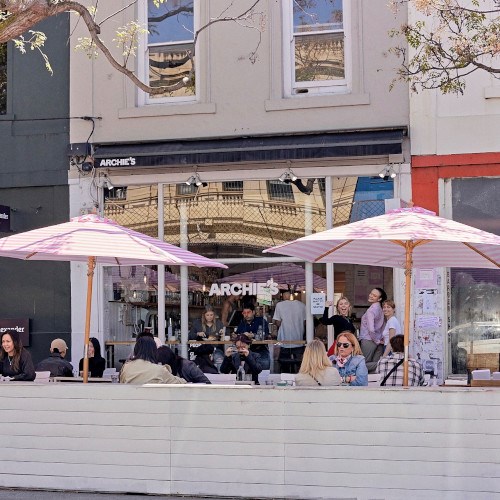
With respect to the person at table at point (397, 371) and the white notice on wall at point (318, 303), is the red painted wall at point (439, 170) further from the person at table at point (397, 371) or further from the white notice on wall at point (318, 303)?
the person at table at point (397, 371)

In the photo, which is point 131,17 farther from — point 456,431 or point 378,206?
point 456,431

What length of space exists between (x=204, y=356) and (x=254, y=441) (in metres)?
5.93

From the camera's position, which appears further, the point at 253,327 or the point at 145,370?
the point at 253,327

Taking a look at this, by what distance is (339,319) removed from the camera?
14.0 m

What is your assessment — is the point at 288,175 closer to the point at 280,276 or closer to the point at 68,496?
the point at 280,276

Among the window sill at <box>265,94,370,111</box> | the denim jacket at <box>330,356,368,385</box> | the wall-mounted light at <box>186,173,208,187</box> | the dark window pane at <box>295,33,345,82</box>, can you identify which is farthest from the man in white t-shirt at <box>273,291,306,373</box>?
the denim jacket at <box>330,356,368,385</box>

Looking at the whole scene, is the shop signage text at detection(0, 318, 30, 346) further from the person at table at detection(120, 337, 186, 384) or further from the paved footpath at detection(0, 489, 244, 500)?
the paved footpath at detection(0, 489, 244, 500)

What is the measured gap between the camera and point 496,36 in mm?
11602

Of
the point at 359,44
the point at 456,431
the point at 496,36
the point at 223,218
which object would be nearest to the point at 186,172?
the point at 223,218

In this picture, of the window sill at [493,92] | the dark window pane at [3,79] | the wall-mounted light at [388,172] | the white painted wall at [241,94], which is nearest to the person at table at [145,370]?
the wall-mounted light at [388,172]

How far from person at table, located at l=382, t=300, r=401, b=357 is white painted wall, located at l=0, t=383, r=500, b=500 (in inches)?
200

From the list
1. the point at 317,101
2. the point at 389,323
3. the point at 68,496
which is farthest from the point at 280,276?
the point at 68,496

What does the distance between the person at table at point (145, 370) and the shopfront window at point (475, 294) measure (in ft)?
18.0

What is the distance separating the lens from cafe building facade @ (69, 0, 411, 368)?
14781 millimetres
